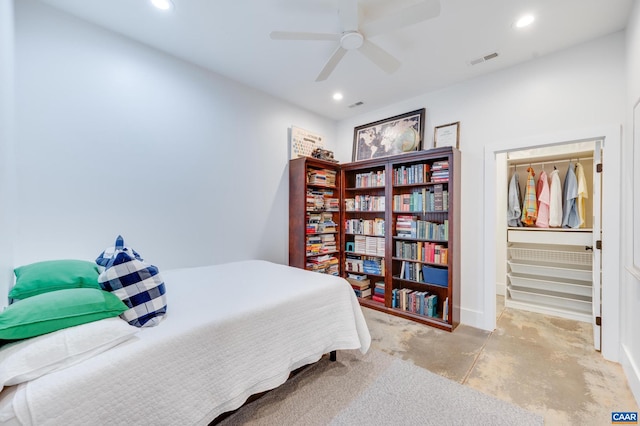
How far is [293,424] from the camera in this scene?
1.55m

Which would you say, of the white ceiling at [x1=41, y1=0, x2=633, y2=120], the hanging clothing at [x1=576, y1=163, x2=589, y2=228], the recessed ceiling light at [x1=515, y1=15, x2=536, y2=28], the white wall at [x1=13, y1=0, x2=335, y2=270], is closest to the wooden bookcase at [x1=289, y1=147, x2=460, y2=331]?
the white wall at [x1=13, y1=0, x2=335, y2=270]

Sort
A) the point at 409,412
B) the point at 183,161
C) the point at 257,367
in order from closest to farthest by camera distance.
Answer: the point at 257,367 < the point at 409,412 < the point at 183,161

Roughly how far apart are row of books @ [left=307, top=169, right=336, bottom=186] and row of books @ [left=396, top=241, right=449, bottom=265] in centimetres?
132

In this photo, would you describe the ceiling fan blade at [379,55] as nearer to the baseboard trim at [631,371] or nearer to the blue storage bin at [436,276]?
the blue storage bin at [436,276]

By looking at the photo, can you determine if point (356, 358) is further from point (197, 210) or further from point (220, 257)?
point (197, 210)

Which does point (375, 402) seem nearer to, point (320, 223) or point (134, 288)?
point (134, 288)

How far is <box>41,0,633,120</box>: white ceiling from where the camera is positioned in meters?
1.93

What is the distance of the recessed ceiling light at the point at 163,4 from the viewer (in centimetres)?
189

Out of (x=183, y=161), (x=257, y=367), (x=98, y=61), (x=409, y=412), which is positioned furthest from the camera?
(x=183, y=161)

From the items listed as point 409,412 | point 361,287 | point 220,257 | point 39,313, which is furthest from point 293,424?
point 361,287

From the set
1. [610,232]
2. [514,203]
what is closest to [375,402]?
[610,232]

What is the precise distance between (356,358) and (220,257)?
5.80 ft

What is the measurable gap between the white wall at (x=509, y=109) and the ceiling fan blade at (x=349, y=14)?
1883 mm

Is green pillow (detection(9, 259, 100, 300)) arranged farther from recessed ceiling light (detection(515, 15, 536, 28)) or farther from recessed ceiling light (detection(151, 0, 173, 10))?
recessed ceiling light (detection(515, 15, 536, 28))
